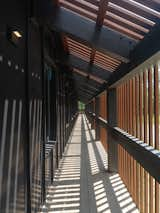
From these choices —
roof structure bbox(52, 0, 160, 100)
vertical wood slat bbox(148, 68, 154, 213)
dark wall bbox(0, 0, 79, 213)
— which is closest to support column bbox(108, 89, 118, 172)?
dark wall bbox(0, 0, 79, 213)

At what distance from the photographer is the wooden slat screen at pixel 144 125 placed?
3893mm

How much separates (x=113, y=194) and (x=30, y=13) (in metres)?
3.12

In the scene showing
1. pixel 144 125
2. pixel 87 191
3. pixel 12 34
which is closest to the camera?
pixel 12 34

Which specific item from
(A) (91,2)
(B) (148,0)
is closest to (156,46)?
(B) (148,0)

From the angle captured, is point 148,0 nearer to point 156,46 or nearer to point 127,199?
point 156,46

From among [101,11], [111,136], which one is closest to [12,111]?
[101,11]

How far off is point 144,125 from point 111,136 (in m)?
3.15

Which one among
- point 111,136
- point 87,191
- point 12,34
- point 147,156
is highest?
point 12,34

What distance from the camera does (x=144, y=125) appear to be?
4520 mm

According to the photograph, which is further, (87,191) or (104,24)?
(87,191)

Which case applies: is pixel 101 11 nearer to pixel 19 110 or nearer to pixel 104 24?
pixel 104 24

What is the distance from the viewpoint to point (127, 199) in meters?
5.44

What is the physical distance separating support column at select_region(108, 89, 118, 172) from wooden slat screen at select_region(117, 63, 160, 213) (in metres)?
1.36

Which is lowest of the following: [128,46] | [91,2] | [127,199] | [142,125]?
[127,199]
